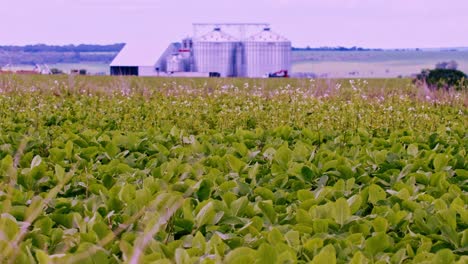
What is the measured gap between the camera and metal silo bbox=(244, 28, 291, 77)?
42156mm

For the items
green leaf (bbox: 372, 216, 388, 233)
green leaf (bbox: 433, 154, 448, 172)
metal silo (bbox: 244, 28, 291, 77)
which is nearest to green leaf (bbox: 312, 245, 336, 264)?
green leaf (bbox: 372, 216, 388, 233)

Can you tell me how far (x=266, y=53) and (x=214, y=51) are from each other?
3.35 metres

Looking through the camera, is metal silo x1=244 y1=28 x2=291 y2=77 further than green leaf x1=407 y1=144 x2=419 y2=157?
Yes

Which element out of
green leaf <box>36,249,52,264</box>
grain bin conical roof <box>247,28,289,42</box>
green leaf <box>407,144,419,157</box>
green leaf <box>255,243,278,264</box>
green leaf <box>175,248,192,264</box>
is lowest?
green leaf <box>407,144,419,157</box>

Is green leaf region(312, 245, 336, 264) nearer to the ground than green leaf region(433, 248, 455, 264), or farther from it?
farther from it

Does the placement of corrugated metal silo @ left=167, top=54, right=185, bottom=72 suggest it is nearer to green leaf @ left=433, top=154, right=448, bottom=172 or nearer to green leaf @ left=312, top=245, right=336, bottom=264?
green leaf @ left=433, top=154, right=448, bottom=172

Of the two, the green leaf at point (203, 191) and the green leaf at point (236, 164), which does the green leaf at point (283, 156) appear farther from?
the green leaf at point (203, 191)

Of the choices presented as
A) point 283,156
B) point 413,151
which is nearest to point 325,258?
point 283,156

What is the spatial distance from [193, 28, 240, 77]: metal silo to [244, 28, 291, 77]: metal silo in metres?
1.03

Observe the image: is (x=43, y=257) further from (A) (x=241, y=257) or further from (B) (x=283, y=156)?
(B) (x=283, y=156)

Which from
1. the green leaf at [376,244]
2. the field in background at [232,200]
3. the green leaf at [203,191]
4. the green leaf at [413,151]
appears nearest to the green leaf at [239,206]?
the field in background at [232,200]

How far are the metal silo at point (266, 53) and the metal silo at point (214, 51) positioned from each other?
1.03 metres

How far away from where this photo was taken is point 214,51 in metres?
41.2

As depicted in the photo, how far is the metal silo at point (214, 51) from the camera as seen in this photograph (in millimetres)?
41094
